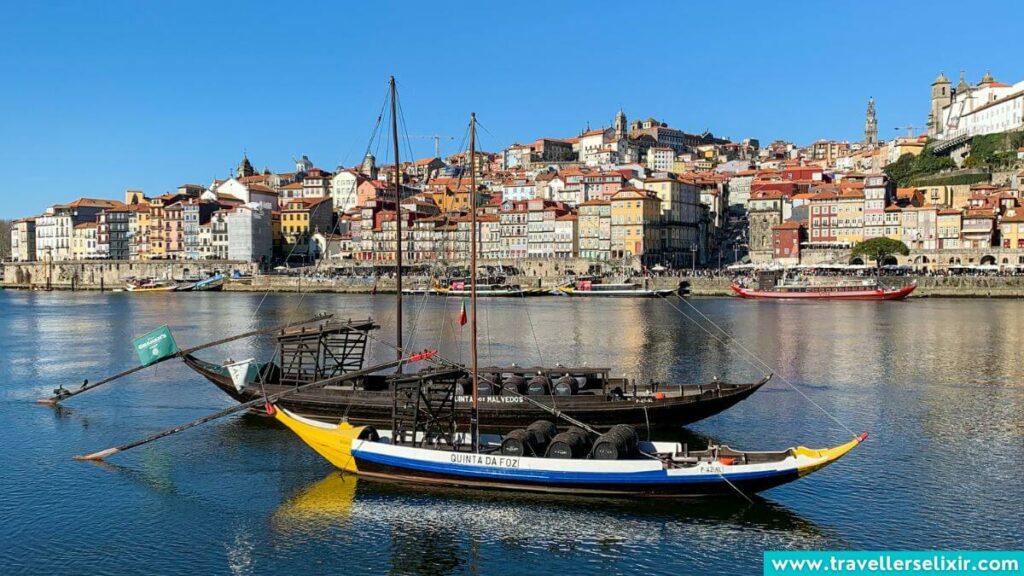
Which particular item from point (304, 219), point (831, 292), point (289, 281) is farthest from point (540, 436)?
point (304, 219)

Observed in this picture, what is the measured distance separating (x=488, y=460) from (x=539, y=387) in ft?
19.0

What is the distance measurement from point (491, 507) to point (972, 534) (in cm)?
846

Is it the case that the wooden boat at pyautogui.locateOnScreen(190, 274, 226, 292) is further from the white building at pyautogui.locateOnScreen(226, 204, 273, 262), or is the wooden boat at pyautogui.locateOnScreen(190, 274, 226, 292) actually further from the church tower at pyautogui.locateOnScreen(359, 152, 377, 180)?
the church tower at pyautogui.locateOnScreen(359, 152, 377, 180)

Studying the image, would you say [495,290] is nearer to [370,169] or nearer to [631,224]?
[631,224]

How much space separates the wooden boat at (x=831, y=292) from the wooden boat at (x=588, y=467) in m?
66.3

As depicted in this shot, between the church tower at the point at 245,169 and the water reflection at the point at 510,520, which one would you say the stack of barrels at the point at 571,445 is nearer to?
the water reflection at the point at 510,520

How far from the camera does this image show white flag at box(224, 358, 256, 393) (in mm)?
25547

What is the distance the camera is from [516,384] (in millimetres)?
23453

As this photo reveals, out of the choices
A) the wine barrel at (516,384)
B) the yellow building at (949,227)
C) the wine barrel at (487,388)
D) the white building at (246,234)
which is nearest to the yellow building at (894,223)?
the yellow building at (949,227)

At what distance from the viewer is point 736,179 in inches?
5113

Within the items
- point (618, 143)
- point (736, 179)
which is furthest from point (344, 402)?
point (618, 143)

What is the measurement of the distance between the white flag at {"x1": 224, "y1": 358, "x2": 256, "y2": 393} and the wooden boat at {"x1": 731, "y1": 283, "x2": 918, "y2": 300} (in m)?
64.5

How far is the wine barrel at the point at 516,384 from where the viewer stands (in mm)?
23328

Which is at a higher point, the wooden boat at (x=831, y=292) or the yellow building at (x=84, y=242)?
the yellow building at (x=84, y=242)
